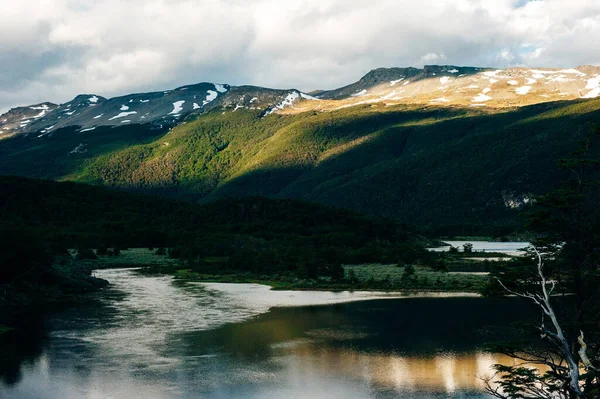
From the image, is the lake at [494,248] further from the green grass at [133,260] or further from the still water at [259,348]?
the still water at [259,348]

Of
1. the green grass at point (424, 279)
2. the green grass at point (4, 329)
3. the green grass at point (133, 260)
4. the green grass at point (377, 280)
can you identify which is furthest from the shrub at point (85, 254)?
the green grass at point (4, 329)

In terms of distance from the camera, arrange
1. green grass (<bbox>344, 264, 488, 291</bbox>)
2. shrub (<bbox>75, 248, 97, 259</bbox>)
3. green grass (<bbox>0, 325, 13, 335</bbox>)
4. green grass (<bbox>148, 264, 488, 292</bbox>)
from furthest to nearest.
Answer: shrub (<bbox>75, 248, 97, 259</bbox>) → green grass (<bbox>148, 264, 488, 292</bbox>) → green grass (<bbox>344, 264, 488, 291</bbox>) → green grass (<bbox>0, 325, 13, 335</bbox>)

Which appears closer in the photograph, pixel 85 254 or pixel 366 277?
pixel 366 277

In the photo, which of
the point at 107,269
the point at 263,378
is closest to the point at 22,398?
the point at 263,378

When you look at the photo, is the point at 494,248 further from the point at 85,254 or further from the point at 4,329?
the point at 4,329

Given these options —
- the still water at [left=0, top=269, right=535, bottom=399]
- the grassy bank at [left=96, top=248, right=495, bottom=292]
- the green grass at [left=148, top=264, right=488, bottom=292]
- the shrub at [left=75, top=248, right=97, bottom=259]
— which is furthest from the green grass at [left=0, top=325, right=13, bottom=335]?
the shrub at [left=75, top=248, right=97, bottom=259]

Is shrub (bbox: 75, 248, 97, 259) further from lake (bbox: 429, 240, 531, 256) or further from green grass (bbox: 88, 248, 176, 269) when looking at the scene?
lake (bbox: 429, 240, 531, 256)

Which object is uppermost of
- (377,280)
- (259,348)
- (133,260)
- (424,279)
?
(133,260)

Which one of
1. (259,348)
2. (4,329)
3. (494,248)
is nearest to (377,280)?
(259,348)

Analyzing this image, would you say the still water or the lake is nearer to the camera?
the still water
